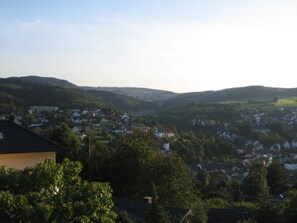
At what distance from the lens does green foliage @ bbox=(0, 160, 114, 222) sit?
8.07 meters

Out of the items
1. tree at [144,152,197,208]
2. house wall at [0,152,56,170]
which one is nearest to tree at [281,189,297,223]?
tree at [144,152,197,208]

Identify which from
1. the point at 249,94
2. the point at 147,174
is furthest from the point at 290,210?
the point at 249,94

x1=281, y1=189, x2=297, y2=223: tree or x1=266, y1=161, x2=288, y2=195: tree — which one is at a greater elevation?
x1=281, y1=189, x2=297, y2=223: tree

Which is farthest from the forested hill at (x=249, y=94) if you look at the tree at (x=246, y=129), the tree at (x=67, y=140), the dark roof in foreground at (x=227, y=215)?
the dark roof in foreground at (x=227, y=215)

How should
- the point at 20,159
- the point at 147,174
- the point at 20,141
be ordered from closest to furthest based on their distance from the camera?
1. the point at 20,159
2. the point at 20,141
3. the point at 147,174

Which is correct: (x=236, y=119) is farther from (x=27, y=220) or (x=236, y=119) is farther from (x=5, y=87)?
(x=27, y=220)

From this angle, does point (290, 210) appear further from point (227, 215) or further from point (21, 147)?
point (21, 147)

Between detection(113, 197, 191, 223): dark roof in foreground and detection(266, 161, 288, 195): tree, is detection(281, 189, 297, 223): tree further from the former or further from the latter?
detection(266, 161, 288, 195): tree

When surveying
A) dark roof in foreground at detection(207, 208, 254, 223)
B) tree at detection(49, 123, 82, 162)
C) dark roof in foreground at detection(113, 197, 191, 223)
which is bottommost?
dark roof in foreground at detection(207, 208, 254, 223)

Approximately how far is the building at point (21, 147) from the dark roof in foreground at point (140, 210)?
3791 mm

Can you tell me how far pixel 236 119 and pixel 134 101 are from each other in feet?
157

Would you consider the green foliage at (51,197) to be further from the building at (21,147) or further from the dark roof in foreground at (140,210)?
the building at (21,147)

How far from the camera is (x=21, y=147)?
20.0 m

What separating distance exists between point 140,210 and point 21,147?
585 centimetres
